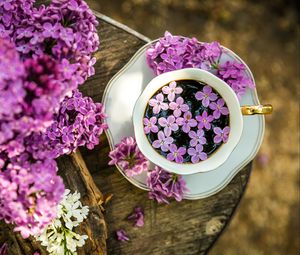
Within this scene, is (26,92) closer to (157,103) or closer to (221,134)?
(157,103)

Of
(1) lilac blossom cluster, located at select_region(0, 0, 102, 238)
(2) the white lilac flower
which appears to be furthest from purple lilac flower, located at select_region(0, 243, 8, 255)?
(1) lilac blossom cluster, located at select_region(0, 0, 102, 238)

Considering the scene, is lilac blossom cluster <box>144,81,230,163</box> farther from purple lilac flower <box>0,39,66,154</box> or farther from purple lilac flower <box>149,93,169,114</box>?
purple lilac flower <box>0,39,66,154</box>

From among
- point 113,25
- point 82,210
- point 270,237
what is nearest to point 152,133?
point 82,210

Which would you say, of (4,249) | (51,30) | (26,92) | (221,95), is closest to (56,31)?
(51,30)

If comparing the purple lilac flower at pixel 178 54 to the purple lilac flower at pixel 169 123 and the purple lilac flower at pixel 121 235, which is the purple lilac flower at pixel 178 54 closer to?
the purple lilac flower at pixel 169 123

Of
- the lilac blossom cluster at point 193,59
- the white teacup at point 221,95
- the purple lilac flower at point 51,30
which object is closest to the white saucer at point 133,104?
the lilac blossom cluster at point 193,59

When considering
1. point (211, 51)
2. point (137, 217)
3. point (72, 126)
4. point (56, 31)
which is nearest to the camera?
point (56, 31)

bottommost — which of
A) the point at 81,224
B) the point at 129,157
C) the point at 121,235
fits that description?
the point at 121,235

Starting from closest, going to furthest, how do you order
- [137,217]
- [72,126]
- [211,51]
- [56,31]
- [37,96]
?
[37,96], [56,31], [72,126], [211,51], [137,217]
